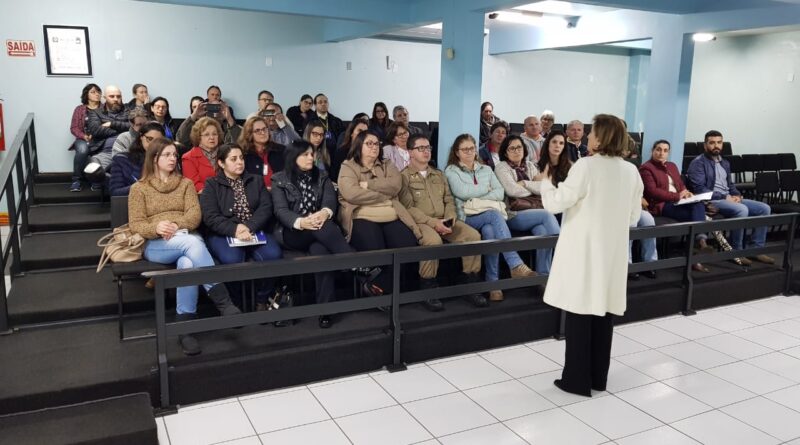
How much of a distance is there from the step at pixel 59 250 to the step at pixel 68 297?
0.27 ft

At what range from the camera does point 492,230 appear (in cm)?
452

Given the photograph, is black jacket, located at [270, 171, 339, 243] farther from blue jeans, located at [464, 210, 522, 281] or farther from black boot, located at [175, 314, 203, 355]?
blue jeans, located at [464, 210, 522, 281]

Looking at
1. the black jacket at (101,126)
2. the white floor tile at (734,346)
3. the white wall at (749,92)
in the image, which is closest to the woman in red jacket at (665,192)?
the white floor tile at (734,346)

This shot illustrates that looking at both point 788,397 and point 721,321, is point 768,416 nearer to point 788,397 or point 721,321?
point 788,397

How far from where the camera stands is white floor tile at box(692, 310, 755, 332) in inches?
182

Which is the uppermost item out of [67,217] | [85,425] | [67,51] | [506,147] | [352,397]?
[67,51]

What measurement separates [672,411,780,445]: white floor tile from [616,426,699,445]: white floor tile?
51 millimetres

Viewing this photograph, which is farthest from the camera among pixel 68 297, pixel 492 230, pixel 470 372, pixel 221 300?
pixel 492 230

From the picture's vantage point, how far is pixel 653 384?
11.8ft

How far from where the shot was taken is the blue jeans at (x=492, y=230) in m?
4.39

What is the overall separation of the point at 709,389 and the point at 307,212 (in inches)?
106

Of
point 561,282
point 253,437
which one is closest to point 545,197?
point 561,282

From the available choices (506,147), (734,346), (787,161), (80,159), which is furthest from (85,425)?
(787,161)

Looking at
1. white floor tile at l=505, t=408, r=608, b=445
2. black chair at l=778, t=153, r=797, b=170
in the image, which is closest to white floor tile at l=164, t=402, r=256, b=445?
white floor tile at l=505, t=408, r=608, b=445
